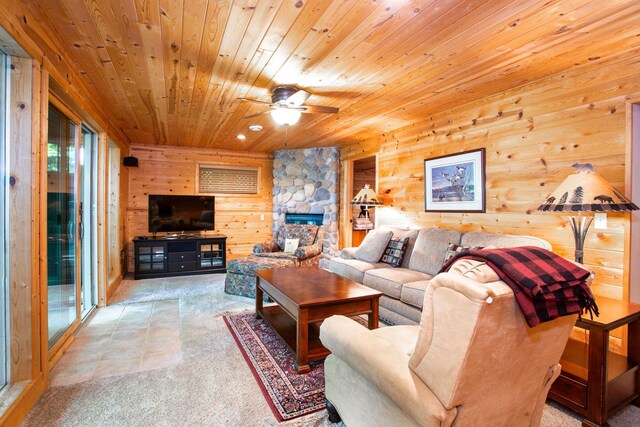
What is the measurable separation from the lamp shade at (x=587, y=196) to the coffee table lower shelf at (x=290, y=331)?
201 centimetres

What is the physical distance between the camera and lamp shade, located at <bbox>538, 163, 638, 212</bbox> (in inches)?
83.9

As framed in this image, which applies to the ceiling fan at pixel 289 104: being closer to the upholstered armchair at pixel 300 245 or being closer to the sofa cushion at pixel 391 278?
the sofa cushion at pixel 391 278

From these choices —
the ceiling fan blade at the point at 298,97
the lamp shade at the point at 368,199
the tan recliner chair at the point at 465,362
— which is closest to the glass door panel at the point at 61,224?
the ceiling fan blade at the point at 298,97

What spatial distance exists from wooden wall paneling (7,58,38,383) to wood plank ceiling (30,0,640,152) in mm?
489

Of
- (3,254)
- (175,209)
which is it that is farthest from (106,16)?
(175,209)

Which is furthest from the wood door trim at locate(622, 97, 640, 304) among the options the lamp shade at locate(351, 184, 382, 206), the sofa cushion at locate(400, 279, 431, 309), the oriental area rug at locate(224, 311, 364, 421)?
the lamp shade at locate(351, 184, 382, 206)

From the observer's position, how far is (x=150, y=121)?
173 inches

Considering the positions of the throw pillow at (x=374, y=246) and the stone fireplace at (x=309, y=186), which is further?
the stone fireplace at (x=309, y=186)

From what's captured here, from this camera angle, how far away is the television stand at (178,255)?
5.40 metres

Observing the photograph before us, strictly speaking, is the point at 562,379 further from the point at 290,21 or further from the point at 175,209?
the point at 175,209

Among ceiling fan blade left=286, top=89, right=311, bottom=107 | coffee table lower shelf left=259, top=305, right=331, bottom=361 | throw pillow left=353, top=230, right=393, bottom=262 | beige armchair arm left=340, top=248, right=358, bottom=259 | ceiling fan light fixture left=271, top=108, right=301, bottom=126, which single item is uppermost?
ceiling fan blade left=286, top=89, right=311, bottom=107

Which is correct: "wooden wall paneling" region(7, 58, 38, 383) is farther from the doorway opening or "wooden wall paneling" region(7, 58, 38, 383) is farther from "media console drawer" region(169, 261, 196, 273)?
the doorway opening

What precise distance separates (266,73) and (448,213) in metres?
2.58

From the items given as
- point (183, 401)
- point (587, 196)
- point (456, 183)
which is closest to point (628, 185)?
point (587, 196)
